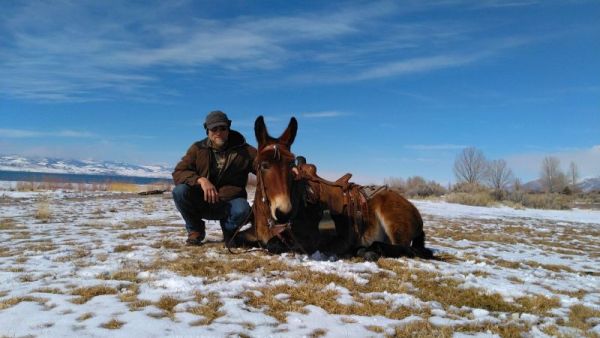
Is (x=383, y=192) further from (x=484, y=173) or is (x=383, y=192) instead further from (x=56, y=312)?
(x=484, y=173)

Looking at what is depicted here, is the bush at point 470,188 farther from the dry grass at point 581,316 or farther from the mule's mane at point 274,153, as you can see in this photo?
the mule's mane at point 274,153

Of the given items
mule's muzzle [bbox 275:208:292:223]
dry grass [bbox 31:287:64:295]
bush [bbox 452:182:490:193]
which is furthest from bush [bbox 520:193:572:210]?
dry grass [bbox 31:287:64:295]

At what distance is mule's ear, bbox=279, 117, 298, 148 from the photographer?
4.81 m

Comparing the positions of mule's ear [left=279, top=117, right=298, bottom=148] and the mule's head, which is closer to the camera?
the mule's head

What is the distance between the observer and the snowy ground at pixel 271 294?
8.90 ft

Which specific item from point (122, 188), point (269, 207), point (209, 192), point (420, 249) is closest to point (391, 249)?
point (420, 249)

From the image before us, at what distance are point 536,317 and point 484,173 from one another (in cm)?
5251

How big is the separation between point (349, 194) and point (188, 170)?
2421 millimetres

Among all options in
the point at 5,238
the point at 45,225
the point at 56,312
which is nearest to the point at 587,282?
the point at 56,312

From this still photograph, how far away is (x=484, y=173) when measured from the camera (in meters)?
50.7

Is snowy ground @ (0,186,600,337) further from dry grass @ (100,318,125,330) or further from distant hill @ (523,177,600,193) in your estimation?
distant hill @ (523,177,600,193)

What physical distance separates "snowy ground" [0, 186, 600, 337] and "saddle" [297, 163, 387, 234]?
73 centimetres

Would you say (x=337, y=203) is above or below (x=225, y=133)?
below

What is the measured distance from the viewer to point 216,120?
222 inches
